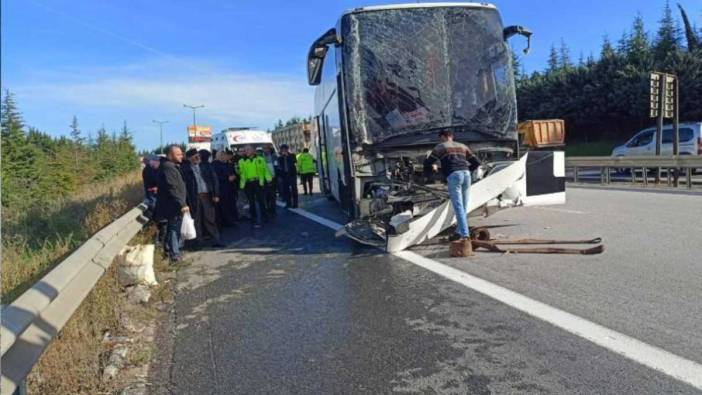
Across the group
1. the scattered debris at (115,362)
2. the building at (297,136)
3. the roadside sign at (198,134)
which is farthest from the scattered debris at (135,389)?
the roadside sign at (198,134)

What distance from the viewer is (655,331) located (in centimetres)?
435

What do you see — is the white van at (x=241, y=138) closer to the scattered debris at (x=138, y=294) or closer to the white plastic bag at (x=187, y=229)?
the white plastic bag at (x=187, y=229)

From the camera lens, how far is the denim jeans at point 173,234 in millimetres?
8320

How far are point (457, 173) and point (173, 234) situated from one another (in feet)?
13.6

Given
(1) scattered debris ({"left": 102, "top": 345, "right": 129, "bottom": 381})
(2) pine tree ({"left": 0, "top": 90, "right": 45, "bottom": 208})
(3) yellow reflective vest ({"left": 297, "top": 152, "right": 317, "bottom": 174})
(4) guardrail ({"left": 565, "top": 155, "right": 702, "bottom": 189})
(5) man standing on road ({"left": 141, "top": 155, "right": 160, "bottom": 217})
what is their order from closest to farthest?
(1) scattered debris ({"left": 102, "top": 345, "right": 129, "bottom": 381})
(5) man standing on road ({"left": 141, "top": 155, "right": 160, "bottom": 217})
(4) guardrail ({"left": 565, "top": 155, "right": 702, "bottom": 189})
(3) yellow reflective vest ({"left": 297, "top": 152, "right": 317, "bottom": 174})
(2) pine tree ({"left": 0, "top": 90, "right": 45, "bottom": 208})

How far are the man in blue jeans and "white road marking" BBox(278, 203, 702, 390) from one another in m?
1.07

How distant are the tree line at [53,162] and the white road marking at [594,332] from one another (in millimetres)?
41535

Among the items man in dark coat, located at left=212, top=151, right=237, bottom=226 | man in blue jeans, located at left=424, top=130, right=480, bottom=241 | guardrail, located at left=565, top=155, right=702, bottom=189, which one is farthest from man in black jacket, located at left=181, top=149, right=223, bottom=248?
guardrail, located at left=565, top=155, right=702, bottom=189

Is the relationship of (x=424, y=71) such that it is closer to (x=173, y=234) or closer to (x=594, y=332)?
(x=173, y=234)

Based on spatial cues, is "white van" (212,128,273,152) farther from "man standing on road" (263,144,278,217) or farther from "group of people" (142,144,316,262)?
"man standing on road" (263,144,278,217)

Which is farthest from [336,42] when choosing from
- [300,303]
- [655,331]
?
[655,331]

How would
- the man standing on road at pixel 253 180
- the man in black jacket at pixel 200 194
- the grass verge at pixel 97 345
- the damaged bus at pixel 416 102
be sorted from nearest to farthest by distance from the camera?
the grass verge at pixel 97 345 → the damaged bus at pixel 416 102 → the man in black jacket at pixel 200 194 → the man standing on road at pixel 253 180

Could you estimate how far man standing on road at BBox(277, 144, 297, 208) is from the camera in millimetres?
15203

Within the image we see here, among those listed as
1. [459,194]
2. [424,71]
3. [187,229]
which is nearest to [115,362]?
[187,229]
